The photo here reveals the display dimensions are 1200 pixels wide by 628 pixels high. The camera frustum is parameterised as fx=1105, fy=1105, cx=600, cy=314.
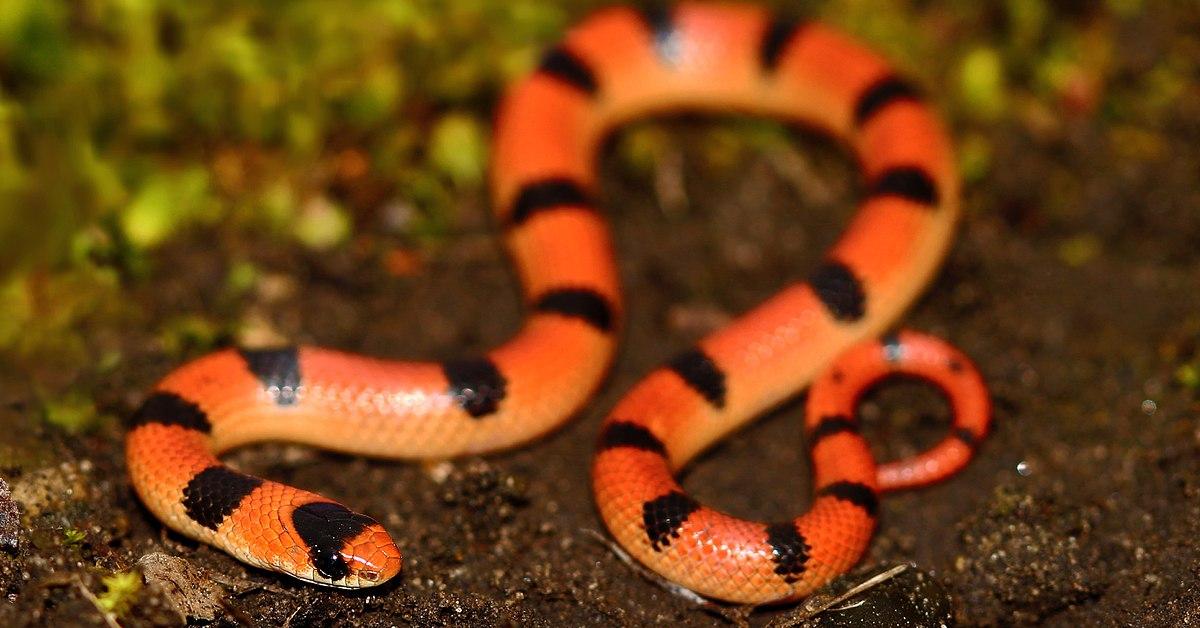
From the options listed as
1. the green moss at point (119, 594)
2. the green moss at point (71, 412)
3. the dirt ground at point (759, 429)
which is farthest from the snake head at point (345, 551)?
the green moss at point (71, 412)

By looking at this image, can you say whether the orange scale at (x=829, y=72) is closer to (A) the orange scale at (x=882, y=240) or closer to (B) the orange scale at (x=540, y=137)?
(A) the orange scale at (x=882, y=240)

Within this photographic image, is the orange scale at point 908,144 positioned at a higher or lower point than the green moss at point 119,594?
lower

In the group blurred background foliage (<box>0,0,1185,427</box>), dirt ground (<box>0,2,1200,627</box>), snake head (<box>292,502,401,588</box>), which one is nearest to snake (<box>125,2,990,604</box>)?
snake head (<box>292,502,401,588</box>)

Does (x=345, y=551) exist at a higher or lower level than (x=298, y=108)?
lower

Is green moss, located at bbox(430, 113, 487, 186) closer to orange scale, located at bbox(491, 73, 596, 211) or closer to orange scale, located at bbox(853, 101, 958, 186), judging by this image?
orange scale, located at bbox(491, 73, 596, 211)

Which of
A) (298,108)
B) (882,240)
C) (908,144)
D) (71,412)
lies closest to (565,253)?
(882,240)

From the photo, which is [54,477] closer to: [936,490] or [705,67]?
[936,490]

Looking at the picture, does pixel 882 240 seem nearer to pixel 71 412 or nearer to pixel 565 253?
pixel 565 253
